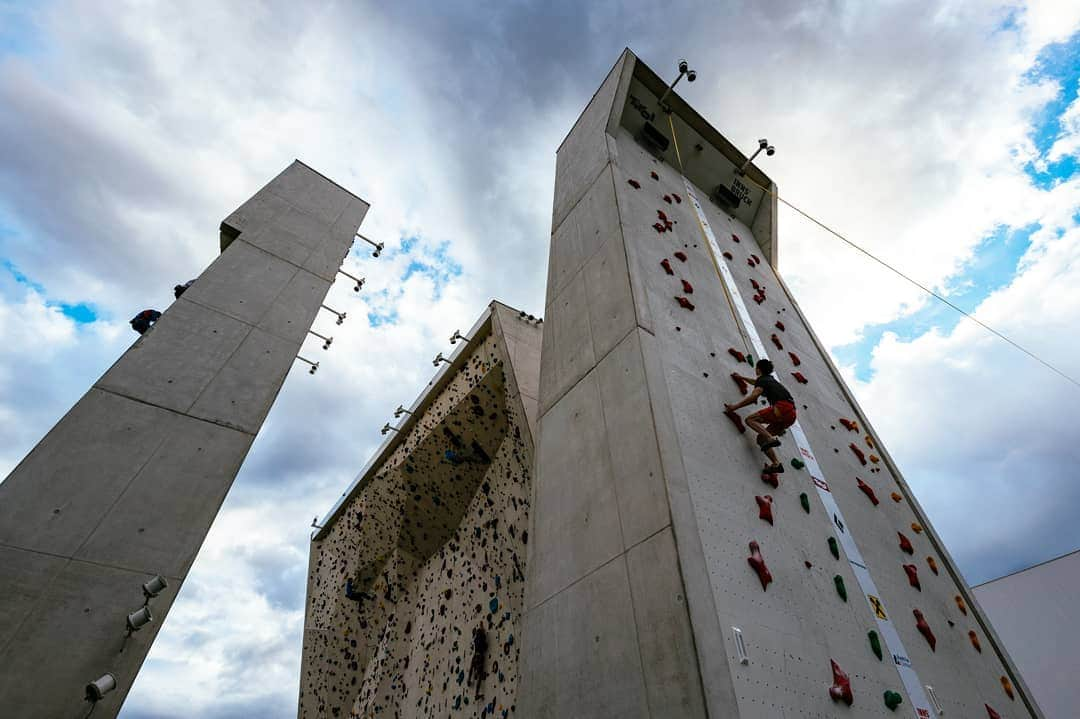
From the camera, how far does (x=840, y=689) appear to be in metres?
2.69

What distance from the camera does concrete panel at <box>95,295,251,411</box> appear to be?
173 inches

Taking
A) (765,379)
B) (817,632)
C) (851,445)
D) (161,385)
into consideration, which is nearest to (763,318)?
(851,445)

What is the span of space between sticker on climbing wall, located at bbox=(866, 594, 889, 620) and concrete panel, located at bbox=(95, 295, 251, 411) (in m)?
5.81

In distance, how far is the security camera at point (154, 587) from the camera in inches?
138

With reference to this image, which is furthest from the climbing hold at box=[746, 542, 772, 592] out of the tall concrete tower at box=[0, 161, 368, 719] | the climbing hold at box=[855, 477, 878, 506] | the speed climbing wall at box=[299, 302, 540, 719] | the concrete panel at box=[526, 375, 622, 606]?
the tall concrete tower at box=[0, 161, 368, 719]

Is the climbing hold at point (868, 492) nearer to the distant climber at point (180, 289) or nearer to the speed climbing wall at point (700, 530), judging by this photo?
the speed climbing wall at point (700, 530)

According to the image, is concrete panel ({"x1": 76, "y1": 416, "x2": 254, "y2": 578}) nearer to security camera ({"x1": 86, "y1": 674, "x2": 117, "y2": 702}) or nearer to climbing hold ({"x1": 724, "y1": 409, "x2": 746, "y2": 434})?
security camera ({"x1": 86, "y1": 674, "x2": 117, "y2": 702})

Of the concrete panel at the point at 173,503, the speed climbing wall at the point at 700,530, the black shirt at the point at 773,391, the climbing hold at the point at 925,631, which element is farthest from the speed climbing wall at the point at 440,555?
the climbing hold at the point at 925,631

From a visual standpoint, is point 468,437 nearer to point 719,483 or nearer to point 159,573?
point 159,573

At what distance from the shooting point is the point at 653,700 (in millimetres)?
2502

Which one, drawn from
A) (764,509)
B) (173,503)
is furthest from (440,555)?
(764,509)

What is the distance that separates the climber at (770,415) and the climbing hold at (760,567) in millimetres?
913

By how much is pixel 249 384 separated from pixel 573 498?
11.2 feet

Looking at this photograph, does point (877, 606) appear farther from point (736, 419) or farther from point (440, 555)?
point (440, 555)
